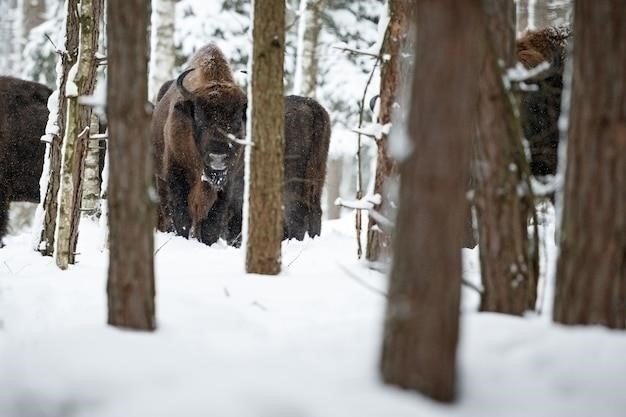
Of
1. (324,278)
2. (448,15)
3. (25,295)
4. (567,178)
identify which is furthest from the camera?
(324,278)

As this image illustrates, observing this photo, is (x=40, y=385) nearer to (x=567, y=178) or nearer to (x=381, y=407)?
(x=381, y=407)

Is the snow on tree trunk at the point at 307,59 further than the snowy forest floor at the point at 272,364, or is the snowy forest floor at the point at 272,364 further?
the snow on tree trunk at the point at 307,59

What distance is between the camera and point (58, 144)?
21.0 ft

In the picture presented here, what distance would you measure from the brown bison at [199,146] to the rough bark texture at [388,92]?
3.80 m

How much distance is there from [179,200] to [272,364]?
24.0 ft

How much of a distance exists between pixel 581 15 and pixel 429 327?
1.49 m

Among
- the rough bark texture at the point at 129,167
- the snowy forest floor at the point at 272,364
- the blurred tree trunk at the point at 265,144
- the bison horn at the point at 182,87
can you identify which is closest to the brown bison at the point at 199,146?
the bison horn at the point at 182,87

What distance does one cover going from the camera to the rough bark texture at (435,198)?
257 centimetres

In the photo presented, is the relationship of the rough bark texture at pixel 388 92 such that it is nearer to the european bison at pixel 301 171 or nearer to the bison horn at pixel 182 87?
the bison horn at pixel 182 87

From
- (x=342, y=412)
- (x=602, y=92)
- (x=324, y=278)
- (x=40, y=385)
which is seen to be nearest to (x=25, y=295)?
→ (x=40, y=385)

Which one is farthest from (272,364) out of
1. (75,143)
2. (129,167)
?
(75,143)

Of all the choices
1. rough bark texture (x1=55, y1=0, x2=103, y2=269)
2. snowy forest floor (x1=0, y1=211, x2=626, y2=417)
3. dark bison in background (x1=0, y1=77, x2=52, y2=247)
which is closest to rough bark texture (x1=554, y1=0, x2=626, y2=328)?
snowy forest floor (x1=0, y1=211, x2=626, y2=417)

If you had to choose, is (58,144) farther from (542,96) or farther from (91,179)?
(542,96)

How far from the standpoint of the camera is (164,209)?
10.2 m
